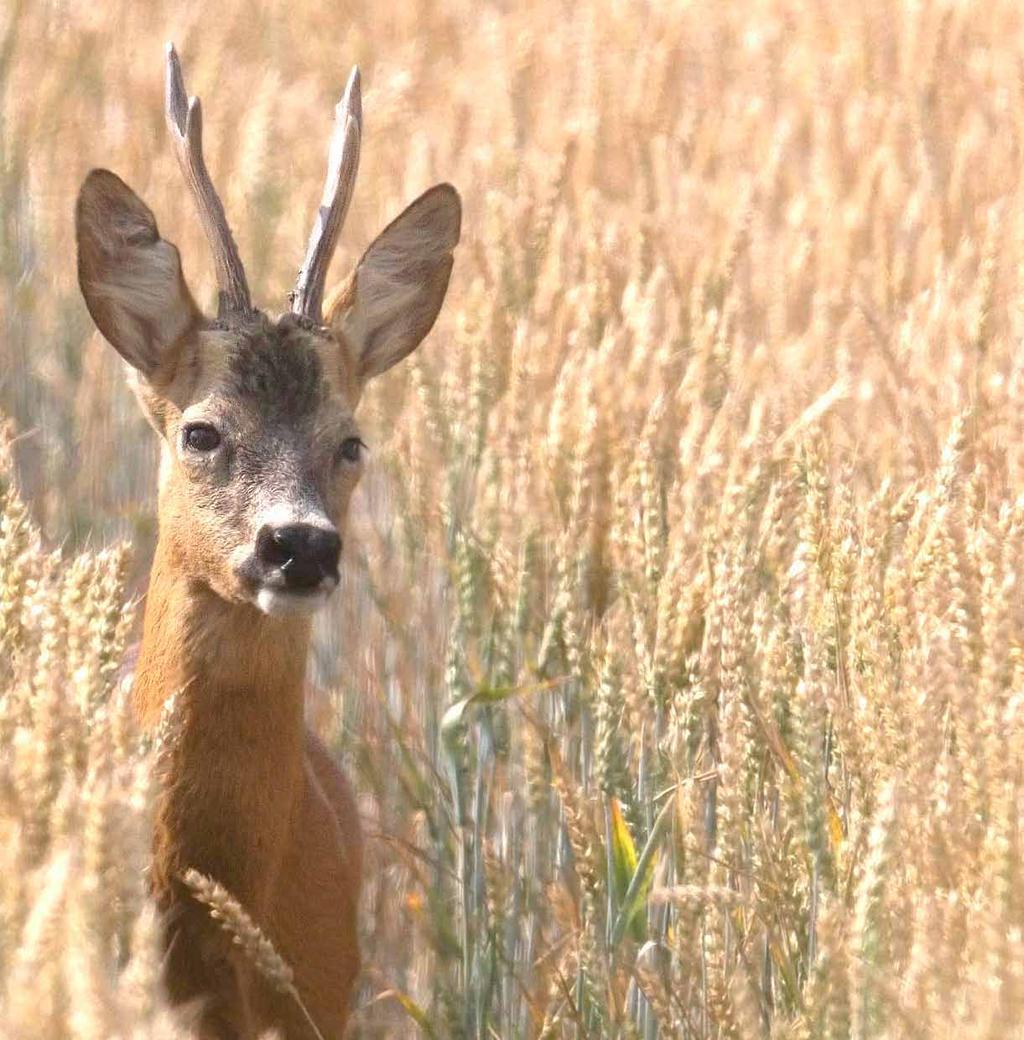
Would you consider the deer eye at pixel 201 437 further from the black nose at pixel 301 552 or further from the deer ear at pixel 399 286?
the deer ear at pixel 399 286

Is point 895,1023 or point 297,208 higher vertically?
point 297,208

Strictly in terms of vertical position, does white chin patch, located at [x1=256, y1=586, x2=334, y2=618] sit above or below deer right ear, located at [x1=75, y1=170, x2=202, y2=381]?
below

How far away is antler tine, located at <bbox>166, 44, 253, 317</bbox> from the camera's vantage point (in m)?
4.32

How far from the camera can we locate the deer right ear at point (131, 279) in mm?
4438

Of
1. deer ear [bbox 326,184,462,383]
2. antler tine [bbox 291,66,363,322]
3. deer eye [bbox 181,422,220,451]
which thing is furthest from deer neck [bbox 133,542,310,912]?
deer ear [bbox 326,184,462,383]

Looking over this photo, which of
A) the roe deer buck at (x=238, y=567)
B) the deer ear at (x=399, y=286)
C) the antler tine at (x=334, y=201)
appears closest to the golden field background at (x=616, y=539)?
the deer ear at (x=399, y=286)

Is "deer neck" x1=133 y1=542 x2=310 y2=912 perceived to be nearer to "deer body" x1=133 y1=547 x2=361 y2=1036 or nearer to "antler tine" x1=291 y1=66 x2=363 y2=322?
"deer body" x1=133 y1=547 x2=361 y2=1036

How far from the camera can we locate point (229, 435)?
13.6 feet

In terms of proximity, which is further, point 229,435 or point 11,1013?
point 229,435

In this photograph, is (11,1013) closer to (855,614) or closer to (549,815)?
(855,614)

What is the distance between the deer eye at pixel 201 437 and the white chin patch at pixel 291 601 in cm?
44

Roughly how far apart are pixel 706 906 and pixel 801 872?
6.2 inches

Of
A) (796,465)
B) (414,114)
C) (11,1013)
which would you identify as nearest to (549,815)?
(796,465)

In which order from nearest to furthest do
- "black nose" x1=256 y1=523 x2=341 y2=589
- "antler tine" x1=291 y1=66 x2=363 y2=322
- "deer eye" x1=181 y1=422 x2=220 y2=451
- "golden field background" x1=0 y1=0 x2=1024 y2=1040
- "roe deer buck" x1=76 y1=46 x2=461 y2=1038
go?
"golden field background" x1=0 y1=0 x2=1024 y2=1040 → "black nose" x1=256 y1=523 x2=341 y2=589 → "roe deer buck" x1=76 y1=46 x2=461 y2=1038 → "deer eye" x1=181 y1=422 x2=220 y2=451 → "antler tine" x1=291 y1=66 x2=363 y2=322
